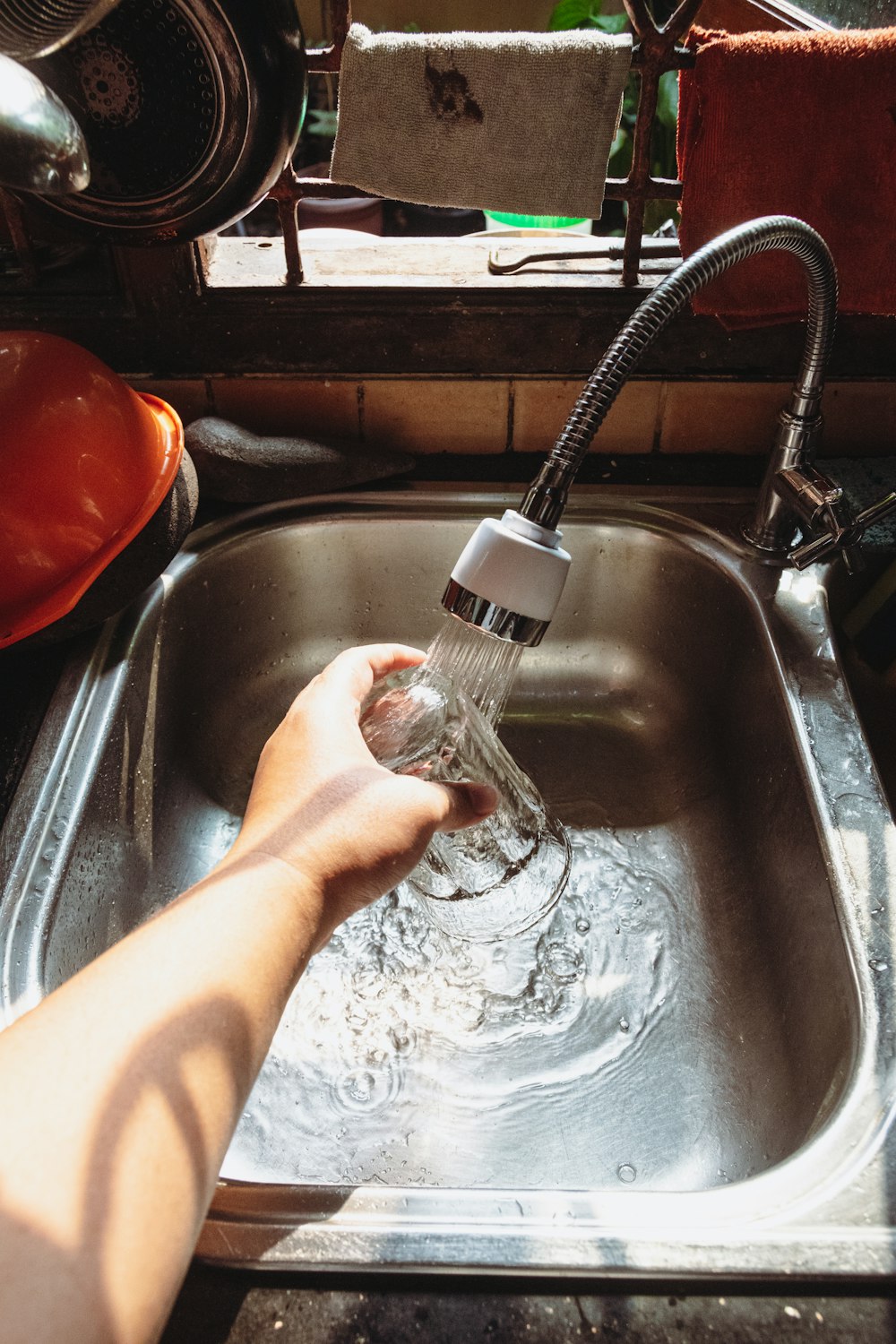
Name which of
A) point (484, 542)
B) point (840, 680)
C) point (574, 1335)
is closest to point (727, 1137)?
point (574, 1335)

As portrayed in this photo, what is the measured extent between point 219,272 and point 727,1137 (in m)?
1.14

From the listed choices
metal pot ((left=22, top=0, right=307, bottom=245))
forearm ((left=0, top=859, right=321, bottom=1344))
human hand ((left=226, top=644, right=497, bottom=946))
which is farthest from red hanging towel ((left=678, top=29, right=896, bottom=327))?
forearm ((left=0, top=859, right=321, bottom=1344))

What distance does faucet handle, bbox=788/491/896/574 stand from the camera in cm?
92

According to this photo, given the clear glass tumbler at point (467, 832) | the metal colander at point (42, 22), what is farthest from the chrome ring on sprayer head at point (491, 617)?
the metal colander at point (42, 22)

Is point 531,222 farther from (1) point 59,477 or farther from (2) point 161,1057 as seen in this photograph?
(2) point 161,1057

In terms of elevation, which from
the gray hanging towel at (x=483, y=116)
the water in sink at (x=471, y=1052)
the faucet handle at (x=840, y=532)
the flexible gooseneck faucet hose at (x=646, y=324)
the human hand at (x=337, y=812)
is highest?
the gray hanging towel at (x=483, y=116)

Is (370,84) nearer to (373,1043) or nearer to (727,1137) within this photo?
(373,1043)

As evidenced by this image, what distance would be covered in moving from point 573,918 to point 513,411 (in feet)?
2.16

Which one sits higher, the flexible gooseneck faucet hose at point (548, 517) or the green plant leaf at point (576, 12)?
the green plant leaf at point (576, 12)

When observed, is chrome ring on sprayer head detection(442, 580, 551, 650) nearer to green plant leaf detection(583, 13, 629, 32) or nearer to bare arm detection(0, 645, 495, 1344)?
bare arm detection(0, 645, 495, 1344)

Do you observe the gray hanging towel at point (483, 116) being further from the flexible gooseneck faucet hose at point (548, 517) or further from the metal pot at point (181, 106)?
the flexible gooseneck faucet hose at point (548, 517)

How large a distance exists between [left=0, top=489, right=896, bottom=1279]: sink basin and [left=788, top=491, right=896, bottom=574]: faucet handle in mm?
89

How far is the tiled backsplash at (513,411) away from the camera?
3.76ft

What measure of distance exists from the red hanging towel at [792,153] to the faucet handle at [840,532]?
24 centimetres
